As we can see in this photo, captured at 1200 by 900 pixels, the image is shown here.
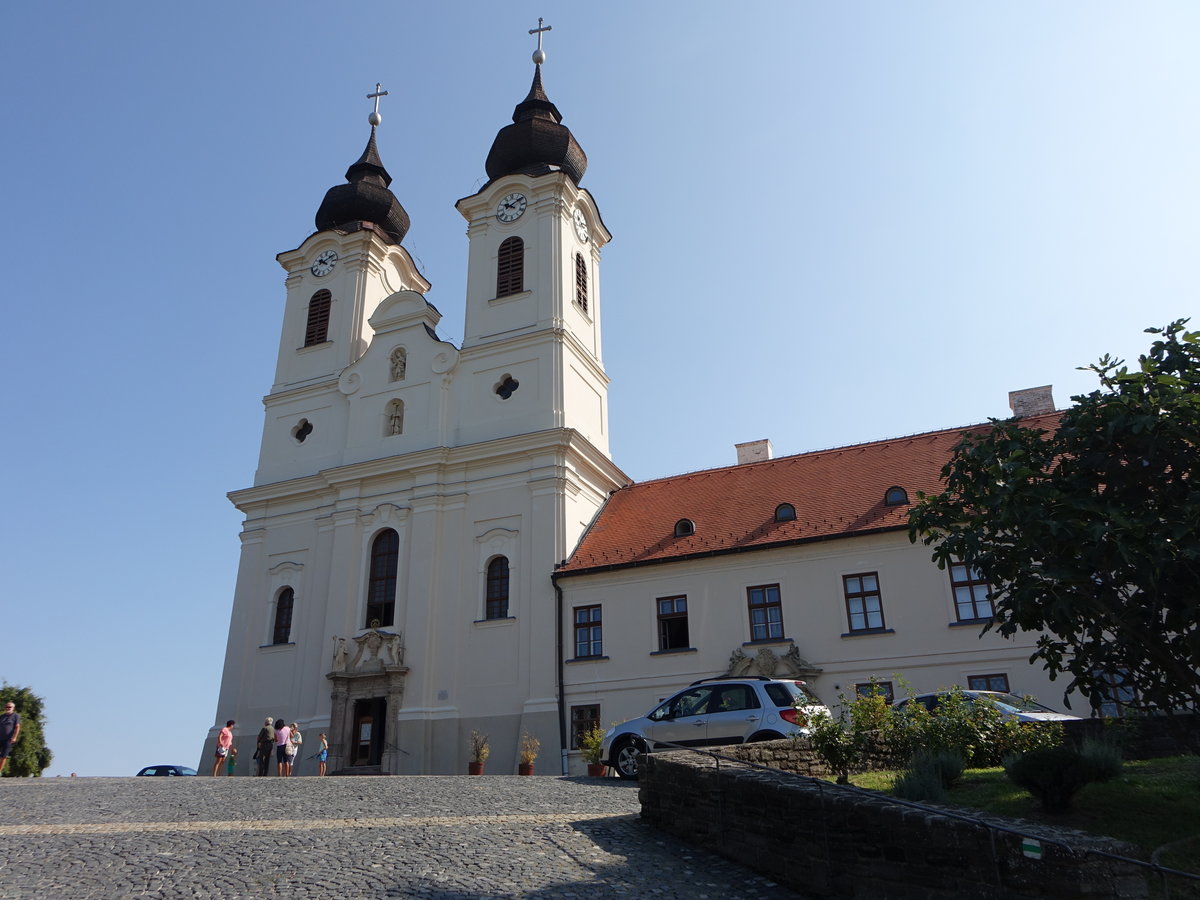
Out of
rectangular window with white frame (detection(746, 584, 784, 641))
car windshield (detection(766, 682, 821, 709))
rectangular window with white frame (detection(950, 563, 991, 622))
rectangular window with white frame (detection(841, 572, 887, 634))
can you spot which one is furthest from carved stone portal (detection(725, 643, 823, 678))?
car windshield (detection(766, 682, 821, 709))

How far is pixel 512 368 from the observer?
104 ft

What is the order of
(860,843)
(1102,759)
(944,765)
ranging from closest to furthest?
(860,843), (1102,759), (944,765)

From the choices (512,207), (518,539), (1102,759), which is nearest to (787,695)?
(1102,759)

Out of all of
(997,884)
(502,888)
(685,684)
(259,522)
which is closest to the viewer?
(997,884)

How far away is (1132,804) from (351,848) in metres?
8.07

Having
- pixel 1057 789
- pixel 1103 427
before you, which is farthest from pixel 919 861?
pixel 1103 427

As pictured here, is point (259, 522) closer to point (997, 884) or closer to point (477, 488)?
point (477, 488)

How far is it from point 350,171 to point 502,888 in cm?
3665

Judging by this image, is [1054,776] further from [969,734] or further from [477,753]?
[477,753]

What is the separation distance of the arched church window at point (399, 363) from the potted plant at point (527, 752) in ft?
44.6

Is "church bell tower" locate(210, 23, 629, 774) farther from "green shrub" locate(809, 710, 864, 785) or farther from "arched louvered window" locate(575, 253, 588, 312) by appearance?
"green shrub" locate(809, 710, 864, 785)

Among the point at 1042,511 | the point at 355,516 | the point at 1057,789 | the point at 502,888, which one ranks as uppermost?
the point at 355,516

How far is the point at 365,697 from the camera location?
2791 cm

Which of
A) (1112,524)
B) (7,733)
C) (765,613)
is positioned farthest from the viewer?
(765,613)
